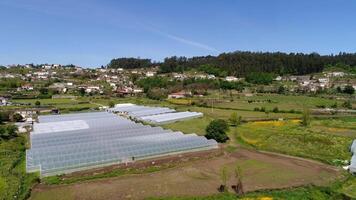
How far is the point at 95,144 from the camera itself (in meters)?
39.0

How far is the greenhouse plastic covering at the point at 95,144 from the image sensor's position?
107 feet

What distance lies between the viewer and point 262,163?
3553 centimetres

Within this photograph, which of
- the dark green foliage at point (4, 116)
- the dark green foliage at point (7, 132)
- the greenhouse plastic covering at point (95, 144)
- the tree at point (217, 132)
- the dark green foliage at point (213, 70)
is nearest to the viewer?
the greenhouse plastic covering at point (95, 144)

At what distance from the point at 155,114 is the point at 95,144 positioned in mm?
30255

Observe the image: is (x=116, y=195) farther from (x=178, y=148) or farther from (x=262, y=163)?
(x=262, y=163)

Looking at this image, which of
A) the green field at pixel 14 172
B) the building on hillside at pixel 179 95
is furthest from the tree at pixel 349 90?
the green field at pixel 14 172

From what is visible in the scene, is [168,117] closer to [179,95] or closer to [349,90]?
[179,95]

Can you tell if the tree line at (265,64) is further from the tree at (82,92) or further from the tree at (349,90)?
the tree at (82,92)

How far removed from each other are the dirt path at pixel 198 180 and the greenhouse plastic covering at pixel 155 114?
26190 millimetres

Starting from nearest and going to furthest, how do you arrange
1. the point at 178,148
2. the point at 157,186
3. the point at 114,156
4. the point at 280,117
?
the point at 157,186 → the point at 114,156 → the point at 178,148 → the point at 280,117

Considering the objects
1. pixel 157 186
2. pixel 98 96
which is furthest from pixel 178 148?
pixel 98 96

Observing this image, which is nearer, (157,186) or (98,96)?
(157,186)

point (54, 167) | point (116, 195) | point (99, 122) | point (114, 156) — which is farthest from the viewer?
point (99, 122)

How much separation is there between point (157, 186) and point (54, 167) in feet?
34.4
